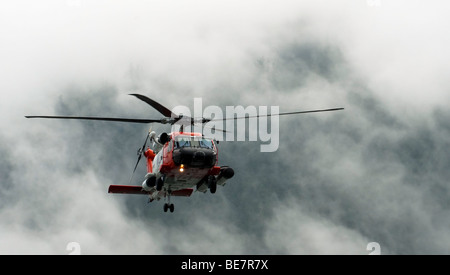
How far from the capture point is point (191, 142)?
4028 cm

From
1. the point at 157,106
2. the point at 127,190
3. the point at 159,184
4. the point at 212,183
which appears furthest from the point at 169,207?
the point at 157,106

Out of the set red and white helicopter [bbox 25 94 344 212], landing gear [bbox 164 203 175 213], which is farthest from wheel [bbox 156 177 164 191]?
landing gear [bbox 164 203 175 213]

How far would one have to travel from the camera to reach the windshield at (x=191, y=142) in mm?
40131

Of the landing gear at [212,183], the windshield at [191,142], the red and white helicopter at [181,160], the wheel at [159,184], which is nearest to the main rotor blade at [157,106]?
the red and white helicopter at [181,160]

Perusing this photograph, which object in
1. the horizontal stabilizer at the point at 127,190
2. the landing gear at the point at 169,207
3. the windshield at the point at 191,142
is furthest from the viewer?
the horizontal stabilizer at the point at 127,190

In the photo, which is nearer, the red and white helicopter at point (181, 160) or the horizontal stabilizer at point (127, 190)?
the red and white helicopter at point (181, 160)

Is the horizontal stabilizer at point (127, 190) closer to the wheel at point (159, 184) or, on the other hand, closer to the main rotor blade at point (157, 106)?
the wheel at point (159, 184)

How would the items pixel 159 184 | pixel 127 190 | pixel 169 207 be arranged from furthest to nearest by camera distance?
pixel 127 190 → pixel 169 207 → pixel 159 184

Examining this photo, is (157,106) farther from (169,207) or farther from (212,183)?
(169,207)

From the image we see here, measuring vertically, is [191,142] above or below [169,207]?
above
